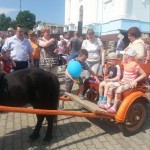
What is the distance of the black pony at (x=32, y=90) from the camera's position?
13.4 feet

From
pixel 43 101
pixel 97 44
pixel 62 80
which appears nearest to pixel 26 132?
pixel 43 101

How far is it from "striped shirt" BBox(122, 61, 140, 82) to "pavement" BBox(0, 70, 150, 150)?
3.34ft

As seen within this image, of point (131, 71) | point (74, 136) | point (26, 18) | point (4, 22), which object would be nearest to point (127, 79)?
point (131, 71)

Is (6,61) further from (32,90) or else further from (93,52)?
(93,52)

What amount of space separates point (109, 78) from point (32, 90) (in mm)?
1768

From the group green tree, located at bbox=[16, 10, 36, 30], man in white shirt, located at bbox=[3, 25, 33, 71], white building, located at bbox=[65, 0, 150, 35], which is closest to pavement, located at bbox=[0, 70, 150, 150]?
man in white shirt, located at bbox=[3, 25, 33, 71]

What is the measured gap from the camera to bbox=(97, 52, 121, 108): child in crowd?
16.3 ft

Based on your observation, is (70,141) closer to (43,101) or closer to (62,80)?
(43,101)

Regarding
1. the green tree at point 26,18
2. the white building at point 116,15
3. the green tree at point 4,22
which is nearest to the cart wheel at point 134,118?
the white building at point 116,15

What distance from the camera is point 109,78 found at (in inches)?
214

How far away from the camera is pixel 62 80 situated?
32.6 ft

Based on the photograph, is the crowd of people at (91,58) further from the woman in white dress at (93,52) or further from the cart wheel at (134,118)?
the cart wheel at (134,118)

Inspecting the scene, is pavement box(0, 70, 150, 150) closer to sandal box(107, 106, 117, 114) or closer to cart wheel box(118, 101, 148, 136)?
cart wheel box(118, 101, 148, 136)

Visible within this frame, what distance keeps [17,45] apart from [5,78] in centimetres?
214
